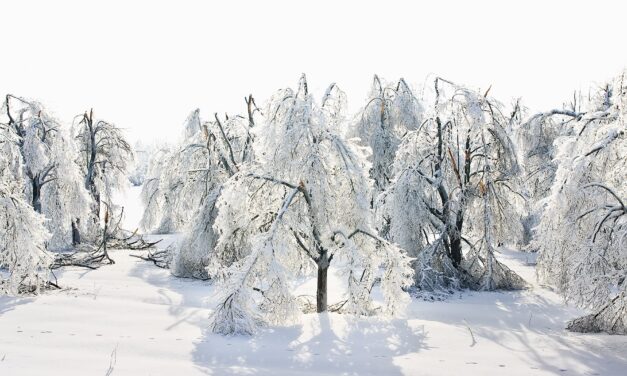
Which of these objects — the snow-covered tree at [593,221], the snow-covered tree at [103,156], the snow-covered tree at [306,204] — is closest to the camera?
the snow-covered tree at [593,221]

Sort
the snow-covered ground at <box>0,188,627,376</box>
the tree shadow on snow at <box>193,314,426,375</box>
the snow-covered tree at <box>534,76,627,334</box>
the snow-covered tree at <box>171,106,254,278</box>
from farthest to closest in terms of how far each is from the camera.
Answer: the snow-covered tree at <box>171,106,254,278</box> < the snow-covered tree at <box>534,76,627,334</box> < the tree shadow on snow at <box>193,314,426,375</box> < the snow-covered ground at <box>0,188,627,376</box>

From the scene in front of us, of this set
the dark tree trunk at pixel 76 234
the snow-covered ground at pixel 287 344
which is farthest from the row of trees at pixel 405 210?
the dark tree trunk at pixel 76 234

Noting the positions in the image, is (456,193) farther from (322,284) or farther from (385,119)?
(322,284)

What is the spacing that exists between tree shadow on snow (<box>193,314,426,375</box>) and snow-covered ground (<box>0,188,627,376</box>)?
0.05 ft

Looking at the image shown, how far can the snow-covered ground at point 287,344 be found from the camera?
6340mm

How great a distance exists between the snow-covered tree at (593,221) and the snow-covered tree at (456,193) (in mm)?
3929

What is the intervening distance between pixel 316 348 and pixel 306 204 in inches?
101

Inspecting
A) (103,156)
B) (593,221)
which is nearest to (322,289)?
(593,221)

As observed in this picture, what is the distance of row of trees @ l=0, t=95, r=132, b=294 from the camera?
956 cm

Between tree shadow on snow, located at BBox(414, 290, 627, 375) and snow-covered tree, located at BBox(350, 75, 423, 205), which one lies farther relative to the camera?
snow-covered tree, located at BBox(350, 75, 423, 205)

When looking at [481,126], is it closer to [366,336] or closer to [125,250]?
[366,336]

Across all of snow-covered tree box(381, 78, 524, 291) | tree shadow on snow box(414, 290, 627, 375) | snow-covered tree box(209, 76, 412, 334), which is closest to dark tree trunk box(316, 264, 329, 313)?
snow-covered tree box(209, 76, 412, 334)

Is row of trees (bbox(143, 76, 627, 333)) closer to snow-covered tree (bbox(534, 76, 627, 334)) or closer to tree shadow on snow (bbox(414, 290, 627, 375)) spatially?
snow-covered tree (bbox(534, 76, 627, 334))

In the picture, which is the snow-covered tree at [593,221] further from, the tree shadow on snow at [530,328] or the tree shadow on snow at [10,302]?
the tree shadow on snow at [10,302]
